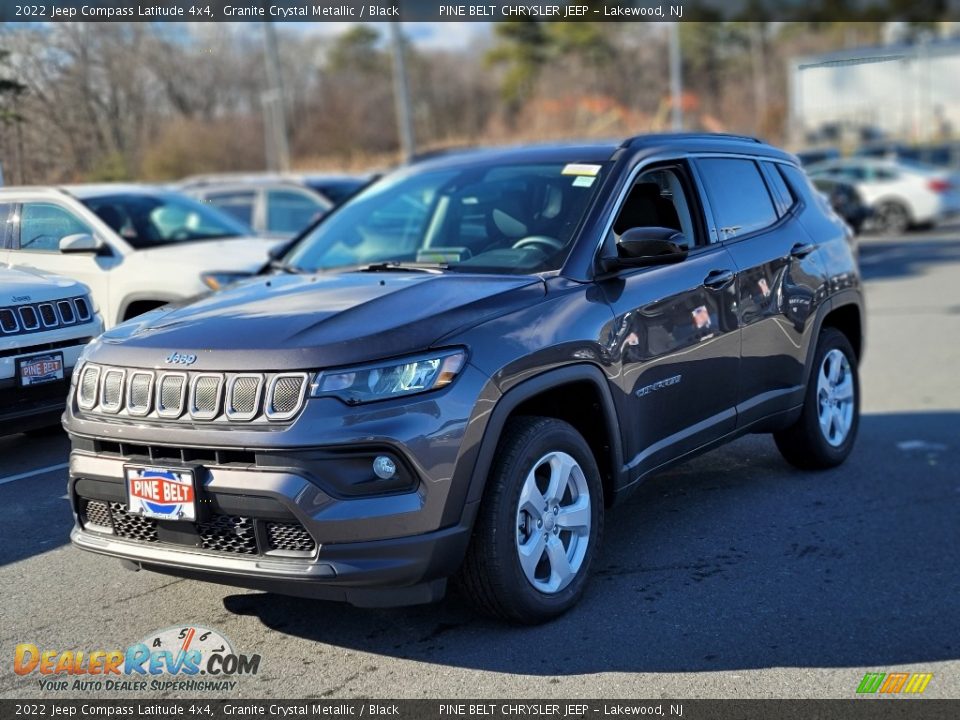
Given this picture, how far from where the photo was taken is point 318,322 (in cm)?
405

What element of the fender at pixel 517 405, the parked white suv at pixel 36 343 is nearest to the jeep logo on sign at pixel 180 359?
the fender at pixel 517 405

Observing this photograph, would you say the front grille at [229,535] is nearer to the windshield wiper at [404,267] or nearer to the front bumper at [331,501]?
the front bumper at [331,501]

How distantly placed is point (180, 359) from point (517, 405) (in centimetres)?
120

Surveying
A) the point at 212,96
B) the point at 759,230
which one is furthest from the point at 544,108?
the point at 759,230

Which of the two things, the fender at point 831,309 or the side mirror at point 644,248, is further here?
the fender at point 831,309

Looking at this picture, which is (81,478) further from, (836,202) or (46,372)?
(836,202)

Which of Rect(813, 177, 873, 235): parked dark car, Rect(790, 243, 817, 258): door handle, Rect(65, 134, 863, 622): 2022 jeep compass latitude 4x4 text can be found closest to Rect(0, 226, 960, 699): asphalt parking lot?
Rect(65, 134, 863, 622): 2022 jeep compass latitude 4x4 text

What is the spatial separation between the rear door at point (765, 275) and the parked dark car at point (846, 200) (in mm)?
15612

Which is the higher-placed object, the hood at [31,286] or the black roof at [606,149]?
the black roof at [606,149]

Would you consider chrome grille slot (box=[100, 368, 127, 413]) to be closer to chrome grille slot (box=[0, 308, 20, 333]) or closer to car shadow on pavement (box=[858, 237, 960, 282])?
chrome grille slot (box=[0, 308, 20, 333])

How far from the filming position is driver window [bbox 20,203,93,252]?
670 centimetres

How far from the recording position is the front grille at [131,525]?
403cm

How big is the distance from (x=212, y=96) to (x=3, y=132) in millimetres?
7270

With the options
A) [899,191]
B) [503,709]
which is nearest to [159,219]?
[503,709]
